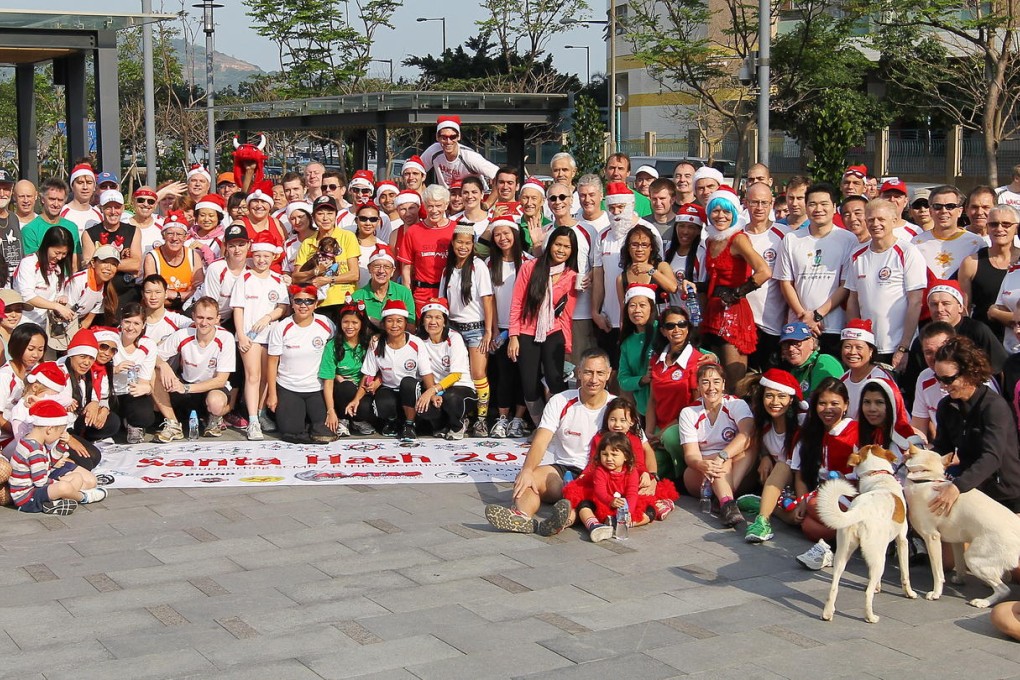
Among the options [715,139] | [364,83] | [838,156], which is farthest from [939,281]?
[364,83]

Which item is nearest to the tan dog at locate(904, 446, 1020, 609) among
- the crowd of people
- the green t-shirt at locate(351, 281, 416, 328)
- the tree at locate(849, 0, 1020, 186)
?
the crowd of people

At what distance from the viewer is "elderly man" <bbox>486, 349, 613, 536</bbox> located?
756cm

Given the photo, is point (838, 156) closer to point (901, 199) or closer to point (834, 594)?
point (901, 199)

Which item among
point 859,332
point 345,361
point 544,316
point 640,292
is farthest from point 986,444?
point 345,361

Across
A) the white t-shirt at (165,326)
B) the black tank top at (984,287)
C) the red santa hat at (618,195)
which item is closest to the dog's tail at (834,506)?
the black tank top at (984,287)

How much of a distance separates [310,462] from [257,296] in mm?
1673

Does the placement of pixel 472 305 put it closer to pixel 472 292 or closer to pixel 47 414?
pixel 472 292

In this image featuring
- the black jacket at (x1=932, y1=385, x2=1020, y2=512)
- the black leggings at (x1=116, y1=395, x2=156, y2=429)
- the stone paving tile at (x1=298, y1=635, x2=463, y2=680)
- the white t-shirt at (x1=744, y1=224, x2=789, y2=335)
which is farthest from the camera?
the black leggings at (x1=116, y1=395, x2=156, y2=429)

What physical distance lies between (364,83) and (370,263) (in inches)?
1467

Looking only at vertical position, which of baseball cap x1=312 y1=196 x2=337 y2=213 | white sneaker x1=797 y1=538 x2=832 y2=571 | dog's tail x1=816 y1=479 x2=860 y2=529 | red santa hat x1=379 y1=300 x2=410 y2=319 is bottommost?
white sneaker x1=797 y1=538 x2=832 y2=571

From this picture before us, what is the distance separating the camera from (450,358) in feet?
31.8

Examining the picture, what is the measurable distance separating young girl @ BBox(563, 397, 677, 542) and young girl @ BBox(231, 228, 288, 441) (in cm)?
328

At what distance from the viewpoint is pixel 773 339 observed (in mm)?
8891

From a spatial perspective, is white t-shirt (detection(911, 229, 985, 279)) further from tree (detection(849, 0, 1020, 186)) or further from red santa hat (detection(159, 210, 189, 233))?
tree (detection(849, 0, 1020, 186))
